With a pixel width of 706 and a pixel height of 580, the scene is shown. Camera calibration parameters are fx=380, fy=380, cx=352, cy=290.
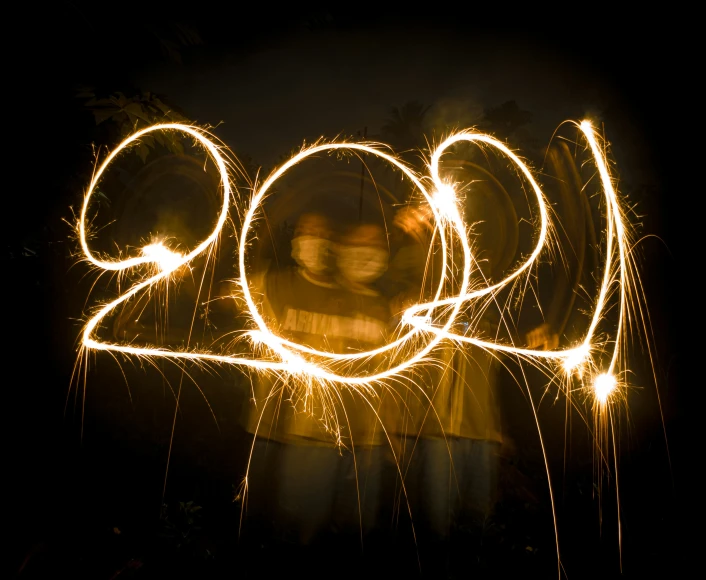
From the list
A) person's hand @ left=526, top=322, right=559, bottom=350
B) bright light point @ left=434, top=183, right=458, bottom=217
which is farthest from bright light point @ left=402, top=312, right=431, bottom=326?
person's hand @ left=526, top=322, right=559, bottom=350

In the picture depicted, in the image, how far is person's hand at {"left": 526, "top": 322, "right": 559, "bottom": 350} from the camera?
2799 mm

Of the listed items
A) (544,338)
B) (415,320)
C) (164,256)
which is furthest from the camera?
(544,338)

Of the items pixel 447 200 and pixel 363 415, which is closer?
pixel 447 200

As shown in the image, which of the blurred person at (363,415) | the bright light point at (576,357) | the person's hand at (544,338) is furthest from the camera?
the blurred person at (363,415)

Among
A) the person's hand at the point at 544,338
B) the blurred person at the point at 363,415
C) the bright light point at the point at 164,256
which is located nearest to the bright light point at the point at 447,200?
the blurred person at the point at 363,415

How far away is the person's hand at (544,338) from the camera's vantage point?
9.18 feet

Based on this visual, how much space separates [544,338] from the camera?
110 inches

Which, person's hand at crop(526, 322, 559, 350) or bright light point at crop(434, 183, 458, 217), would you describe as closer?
bright light point at crop(434, 183, 458, 217)

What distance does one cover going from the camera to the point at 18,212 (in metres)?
2.46

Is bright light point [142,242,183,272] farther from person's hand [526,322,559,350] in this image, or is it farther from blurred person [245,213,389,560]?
person's hand [526,322,559,350]

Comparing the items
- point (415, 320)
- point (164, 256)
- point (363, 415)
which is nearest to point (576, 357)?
point (415, 320)

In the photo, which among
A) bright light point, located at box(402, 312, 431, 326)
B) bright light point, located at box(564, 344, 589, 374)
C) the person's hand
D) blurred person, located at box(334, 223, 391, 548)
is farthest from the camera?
blurred person, located at box(334, 223, 391, 548)

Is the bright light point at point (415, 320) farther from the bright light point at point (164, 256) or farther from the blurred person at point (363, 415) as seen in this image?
the bright light point at point (164, 256)

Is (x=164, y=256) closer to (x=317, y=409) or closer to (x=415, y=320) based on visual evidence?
(x=317, y=409)
